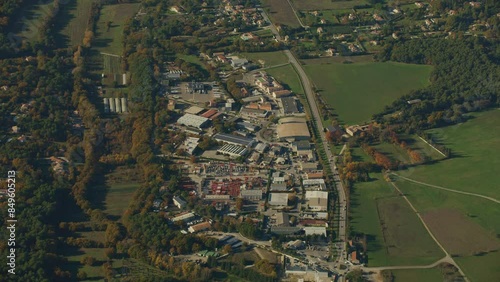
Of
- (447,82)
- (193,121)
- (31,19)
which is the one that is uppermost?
(31,19)

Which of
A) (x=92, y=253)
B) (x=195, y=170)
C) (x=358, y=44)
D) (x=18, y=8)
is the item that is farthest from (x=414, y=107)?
(x=18, y=8)

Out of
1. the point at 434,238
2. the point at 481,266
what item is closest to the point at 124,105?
the point at 434,238

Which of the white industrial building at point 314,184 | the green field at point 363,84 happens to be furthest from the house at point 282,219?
the green field at point 363,84

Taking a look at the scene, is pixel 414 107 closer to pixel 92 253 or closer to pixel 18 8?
pixel 92 253

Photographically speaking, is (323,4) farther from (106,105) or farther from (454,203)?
(454,203)

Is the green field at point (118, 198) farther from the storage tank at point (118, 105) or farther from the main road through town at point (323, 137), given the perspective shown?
the main road through town at point (323, 137)

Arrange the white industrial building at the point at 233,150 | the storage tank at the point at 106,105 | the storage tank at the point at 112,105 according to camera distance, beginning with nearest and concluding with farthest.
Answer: the white industrial building at the point at 233,150 → the storage tank at the point at 106,105 → the storage tank at the point at 112,105
